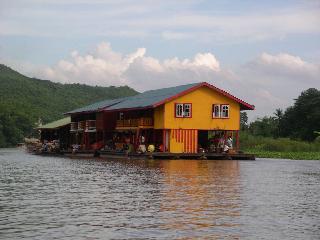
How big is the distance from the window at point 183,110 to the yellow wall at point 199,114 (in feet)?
0.87

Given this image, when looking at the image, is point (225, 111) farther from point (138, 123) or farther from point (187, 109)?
point (138, 123)

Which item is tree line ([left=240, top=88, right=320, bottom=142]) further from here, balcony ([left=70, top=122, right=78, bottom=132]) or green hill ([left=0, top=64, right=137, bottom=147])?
green hill ([left=0, top=64, right=137, bottom=147])

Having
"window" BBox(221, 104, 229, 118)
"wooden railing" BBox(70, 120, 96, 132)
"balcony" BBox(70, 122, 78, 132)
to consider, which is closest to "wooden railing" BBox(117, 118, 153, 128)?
"window" BBox(221, 104, 229, 118)

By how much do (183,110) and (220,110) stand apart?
3631 mm

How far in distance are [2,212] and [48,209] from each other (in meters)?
1.33

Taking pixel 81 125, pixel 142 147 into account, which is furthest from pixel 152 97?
pixel 81 125

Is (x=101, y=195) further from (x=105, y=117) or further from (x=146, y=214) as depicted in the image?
(x=105, y=117)

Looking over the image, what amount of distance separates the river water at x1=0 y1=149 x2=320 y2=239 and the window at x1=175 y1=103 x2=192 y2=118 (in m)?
25.0

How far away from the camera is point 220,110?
55125 millimetres

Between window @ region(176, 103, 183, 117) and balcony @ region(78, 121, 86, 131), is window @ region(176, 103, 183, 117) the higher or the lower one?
the higher one

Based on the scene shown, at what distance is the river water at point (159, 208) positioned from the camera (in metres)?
14.4

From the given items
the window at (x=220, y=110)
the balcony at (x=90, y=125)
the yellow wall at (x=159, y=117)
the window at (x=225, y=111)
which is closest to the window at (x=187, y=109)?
the yellow wall at (x=159, y=117)

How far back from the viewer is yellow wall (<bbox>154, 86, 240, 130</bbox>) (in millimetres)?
53147


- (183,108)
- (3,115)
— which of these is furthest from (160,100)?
(3,115)
